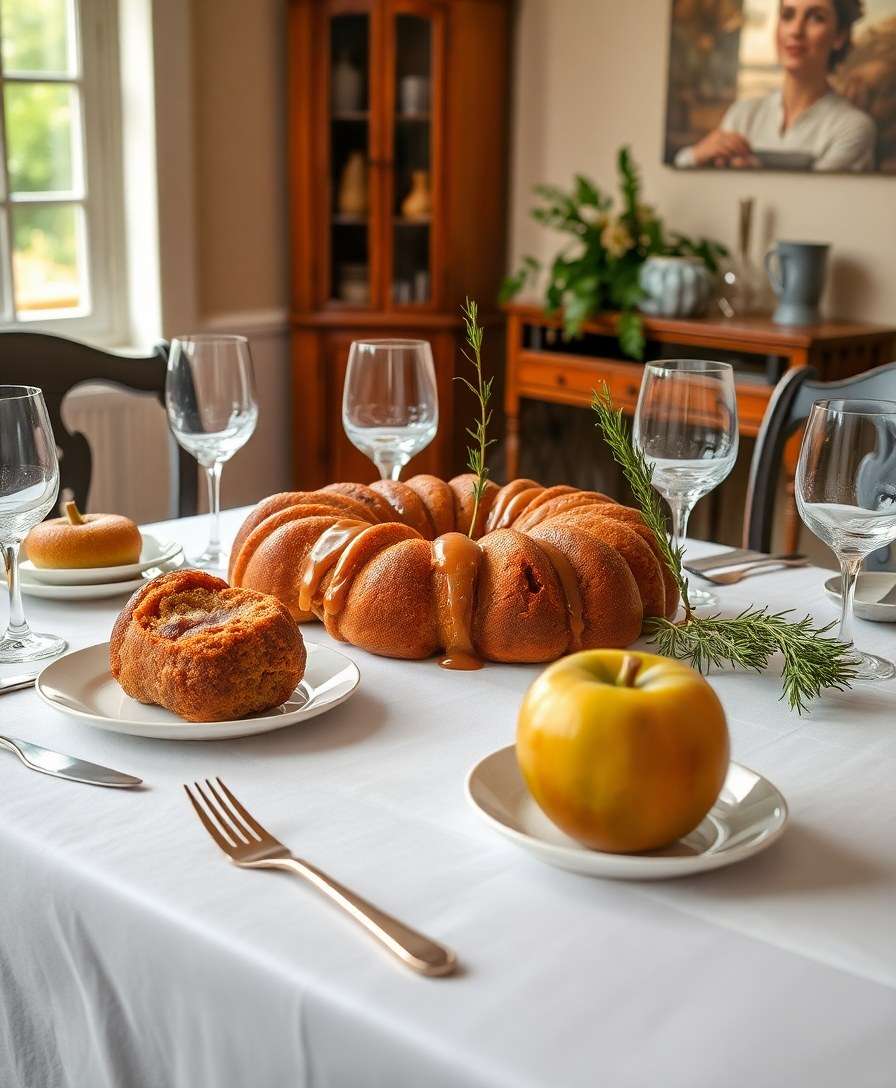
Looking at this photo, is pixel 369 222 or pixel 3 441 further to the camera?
pixel 369 222

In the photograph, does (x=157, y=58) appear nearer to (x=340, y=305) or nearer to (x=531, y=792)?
(x=340, y=305)

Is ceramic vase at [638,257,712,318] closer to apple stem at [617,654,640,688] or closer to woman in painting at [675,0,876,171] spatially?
woman in painting at [675,0,876,171]

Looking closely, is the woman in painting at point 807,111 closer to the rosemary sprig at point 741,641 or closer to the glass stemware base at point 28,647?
the rosemary sprig at point 741,641

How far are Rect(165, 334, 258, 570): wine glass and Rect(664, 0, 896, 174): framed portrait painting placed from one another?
2.22 m

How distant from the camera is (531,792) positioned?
2.48 ft

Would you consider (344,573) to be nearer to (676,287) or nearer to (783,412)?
(783,412)

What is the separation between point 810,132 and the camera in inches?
126

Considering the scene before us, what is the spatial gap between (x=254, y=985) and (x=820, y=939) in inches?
11.3

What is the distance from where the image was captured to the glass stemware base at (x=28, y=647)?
109 cm

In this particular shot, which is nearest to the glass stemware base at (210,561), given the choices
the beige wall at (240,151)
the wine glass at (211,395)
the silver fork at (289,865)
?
the wine glass at (211,395)

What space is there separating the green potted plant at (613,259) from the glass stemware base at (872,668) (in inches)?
83.3

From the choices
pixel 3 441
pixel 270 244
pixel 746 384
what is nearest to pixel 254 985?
pixel 3 441

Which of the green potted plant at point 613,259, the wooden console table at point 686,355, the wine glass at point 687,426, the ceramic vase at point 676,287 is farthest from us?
the green potted plant at point 613,259

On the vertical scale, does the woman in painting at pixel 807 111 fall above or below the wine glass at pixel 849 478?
above
